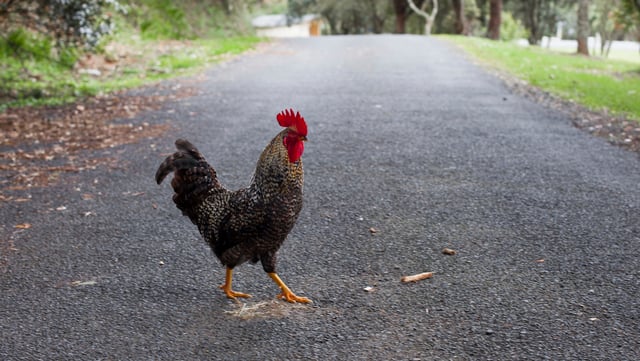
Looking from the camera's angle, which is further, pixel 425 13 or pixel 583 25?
pixel 425 13

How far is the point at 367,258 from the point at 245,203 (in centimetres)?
125

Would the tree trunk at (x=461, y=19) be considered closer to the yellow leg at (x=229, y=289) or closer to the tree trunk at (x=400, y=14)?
the tree trunk at (x=400, y=14)

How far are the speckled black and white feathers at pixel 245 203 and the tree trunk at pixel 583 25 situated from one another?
21.2 meters

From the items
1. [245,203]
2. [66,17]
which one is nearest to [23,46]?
[66,17]

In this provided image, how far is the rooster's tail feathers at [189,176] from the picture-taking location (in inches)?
155

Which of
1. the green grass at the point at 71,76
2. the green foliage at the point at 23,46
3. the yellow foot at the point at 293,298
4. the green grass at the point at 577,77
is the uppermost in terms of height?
the green foliage at the point at 23,46

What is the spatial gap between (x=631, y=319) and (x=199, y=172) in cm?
268

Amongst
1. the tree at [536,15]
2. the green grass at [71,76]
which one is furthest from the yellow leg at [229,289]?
the tree at [536,15]

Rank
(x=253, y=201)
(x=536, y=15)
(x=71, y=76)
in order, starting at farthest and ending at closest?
1. (x=536, y=15)
2. (x=71, y=76)
3. (x=253, y=201)

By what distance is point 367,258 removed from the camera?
4707mm

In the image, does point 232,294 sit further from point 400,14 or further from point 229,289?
point 400,14

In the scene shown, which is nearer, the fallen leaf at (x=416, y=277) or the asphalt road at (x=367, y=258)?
the asphalt road at (x=367, y=258)

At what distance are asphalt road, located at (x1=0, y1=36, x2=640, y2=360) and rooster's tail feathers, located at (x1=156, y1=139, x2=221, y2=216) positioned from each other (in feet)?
2.16

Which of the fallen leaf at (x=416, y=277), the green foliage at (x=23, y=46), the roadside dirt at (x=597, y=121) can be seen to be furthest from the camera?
the green foliage at (x=23, y=46)
